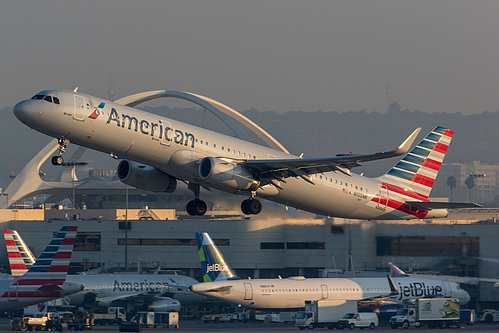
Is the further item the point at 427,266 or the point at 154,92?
the point at 154,92

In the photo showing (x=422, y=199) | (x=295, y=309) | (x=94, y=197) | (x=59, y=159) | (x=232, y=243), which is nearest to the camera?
(x=59, y=159)

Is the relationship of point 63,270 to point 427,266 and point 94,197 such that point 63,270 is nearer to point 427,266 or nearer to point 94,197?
point 427,266

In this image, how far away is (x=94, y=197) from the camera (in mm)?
170375

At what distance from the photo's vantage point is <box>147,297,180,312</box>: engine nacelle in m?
75.9

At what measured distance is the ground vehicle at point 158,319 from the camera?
71.8 meters

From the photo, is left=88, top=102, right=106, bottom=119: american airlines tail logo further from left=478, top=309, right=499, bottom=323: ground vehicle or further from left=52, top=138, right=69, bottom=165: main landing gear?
left=478, top=309, right=499, bottom=323: ground vehicle

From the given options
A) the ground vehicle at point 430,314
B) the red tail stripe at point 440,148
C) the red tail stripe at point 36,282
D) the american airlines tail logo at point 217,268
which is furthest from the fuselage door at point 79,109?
the ground vehicle at point 430,314

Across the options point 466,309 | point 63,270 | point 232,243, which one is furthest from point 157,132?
point 232,243

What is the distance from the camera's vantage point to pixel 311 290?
71438 mm

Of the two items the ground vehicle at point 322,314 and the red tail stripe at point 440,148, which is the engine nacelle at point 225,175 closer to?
the red tail stripe at point 440,148

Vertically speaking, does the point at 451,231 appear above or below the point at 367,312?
above

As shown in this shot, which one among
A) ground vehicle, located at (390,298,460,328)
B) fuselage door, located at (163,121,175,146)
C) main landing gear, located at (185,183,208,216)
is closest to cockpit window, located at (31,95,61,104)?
fuselage door, located at (163,121,175,146)

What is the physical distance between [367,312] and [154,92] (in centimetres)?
11436

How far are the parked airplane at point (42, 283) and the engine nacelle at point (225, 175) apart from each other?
646 inches
